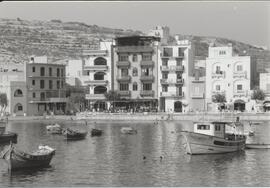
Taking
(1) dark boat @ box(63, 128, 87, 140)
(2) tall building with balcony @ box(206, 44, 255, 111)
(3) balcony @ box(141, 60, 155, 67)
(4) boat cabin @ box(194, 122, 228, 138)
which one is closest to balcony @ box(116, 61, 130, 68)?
(3) balcony @ box(141, 60, 155, 67)

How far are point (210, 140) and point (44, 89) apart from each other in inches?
1845

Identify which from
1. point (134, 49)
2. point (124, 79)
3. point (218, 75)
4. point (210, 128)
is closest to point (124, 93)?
point (124, 79)

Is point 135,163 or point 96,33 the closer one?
point 135,163

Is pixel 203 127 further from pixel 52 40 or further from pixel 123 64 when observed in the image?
pixel 52 40

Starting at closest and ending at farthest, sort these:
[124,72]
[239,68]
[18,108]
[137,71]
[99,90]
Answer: [239,68]
[137,71]
[124,72]
[99,90]
[18,108]

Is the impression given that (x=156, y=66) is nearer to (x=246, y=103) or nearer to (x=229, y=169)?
(x=246, y=103)

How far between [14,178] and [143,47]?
50.4m

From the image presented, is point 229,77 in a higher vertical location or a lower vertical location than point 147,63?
lower

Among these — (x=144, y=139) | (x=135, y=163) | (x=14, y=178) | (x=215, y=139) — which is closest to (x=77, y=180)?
(x=14, y=178)

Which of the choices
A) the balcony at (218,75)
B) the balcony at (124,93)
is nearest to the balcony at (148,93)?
the balcony at (124,93)

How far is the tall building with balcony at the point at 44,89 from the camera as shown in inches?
3187

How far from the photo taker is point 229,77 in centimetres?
7394

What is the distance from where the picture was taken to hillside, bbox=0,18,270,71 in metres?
142

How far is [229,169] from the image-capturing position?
107 feet
